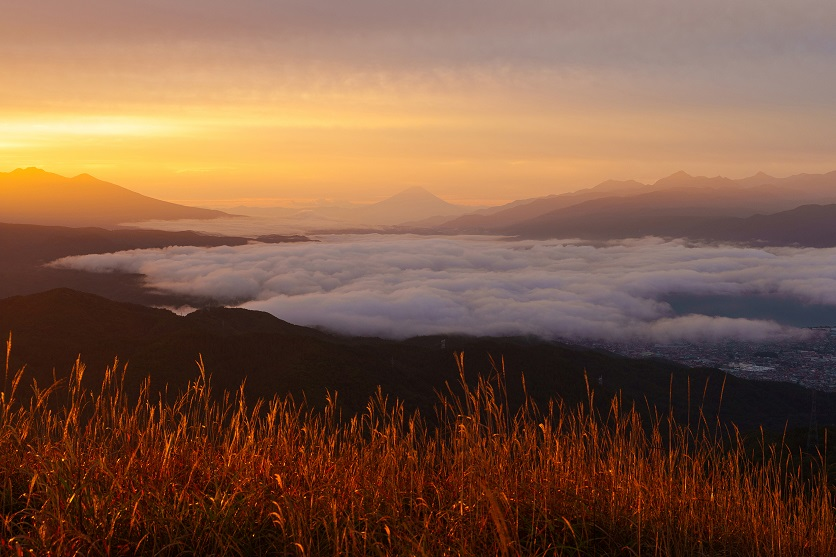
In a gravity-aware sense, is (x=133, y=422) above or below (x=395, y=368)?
above

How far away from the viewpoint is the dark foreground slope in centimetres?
10269

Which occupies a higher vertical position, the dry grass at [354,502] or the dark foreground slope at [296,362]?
the dry grass at [354,502]

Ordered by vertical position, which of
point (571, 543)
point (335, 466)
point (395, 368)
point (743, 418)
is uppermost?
point (335, 466)

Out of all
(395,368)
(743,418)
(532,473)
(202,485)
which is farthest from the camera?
(743,418)

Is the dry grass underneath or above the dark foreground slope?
above

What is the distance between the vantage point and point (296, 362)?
11169cm

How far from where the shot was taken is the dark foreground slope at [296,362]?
4043 inches

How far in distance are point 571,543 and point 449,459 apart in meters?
1.65

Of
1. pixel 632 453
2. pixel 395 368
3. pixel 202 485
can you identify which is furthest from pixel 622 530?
pixel 395 368

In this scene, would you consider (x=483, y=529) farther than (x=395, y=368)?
No

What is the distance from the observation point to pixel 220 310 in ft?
504

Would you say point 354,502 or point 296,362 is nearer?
point 354,502

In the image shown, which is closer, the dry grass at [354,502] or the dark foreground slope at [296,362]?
the dry grass at [354,502]

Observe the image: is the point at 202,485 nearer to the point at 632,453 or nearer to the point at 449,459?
the point at 449,459
